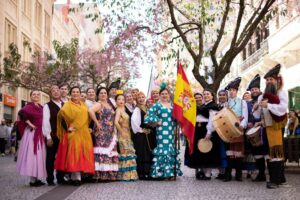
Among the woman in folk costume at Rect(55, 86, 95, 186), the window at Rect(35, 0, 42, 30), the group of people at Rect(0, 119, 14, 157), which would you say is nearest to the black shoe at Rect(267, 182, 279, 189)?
the woman in folk costume at Rect(55, 86, 95, 186)

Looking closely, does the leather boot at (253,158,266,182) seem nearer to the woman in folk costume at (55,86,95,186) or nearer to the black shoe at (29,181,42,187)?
the woman in folk costume at (55,86,95,186)

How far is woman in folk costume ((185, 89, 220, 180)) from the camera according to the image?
10.7 meters

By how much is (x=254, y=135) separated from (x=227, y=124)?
62 centimetres

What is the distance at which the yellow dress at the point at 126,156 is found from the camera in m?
10.5

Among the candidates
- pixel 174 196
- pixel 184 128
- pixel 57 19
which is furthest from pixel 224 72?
pixel 57 19

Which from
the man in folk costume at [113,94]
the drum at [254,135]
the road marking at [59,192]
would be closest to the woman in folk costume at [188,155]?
the drum at [254,135]

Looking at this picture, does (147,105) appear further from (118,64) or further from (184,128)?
(118,64)

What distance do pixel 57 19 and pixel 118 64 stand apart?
12028 millimetres

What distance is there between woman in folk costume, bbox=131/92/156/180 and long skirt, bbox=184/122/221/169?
85cm

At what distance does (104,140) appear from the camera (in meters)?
10.3

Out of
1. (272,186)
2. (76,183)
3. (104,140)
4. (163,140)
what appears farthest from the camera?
(163,140)

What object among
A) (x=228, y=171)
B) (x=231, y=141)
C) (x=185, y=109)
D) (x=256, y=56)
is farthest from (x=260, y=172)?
(x=256, y=56)

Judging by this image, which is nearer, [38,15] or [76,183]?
[76,183]

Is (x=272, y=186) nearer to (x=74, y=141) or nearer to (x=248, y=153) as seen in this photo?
(x=248, y=153)
